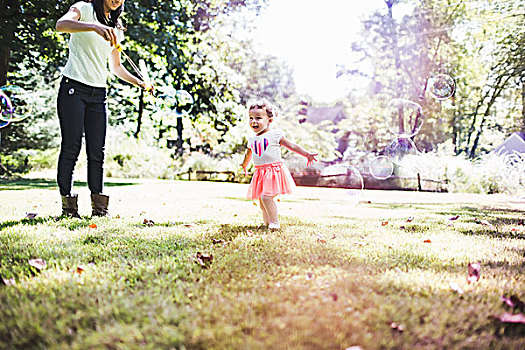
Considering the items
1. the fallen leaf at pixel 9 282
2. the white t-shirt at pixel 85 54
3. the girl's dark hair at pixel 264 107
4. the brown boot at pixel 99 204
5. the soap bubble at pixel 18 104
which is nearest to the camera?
the fallen leaf at pixel 9 282

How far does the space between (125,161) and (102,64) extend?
15559mm

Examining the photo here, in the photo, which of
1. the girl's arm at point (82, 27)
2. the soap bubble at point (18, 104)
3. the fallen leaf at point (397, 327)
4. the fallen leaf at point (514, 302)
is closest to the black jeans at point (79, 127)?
the girl's arm at point (82, 27)

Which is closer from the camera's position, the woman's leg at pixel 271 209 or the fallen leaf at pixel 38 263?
the fallen leaf at pixel 38 263

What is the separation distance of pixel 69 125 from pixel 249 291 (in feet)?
8.32

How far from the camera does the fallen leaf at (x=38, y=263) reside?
1963mm

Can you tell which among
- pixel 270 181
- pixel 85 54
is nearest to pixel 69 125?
pixel 85 54

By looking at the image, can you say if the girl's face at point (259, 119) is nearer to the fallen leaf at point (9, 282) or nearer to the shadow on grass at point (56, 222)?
the shadow on grass at point (56, 222)

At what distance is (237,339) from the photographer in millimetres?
1243

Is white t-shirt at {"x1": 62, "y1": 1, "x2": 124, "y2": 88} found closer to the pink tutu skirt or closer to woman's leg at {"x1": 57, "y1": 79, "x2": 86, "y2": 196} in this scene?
woman's leg at {"x1": 57, "y1": 79, "x2": 86, "y2": 196}

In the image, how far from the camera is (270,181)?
3.52 meters

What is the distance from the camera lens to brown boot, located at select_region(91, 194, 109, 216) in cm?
380

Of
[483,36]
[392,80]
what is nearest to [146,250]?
[392,80]

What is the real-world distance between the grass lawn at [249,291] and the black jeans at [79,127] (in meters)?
0.66

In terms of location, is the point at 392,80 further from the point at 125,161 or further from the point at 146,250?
the point at 146,250
